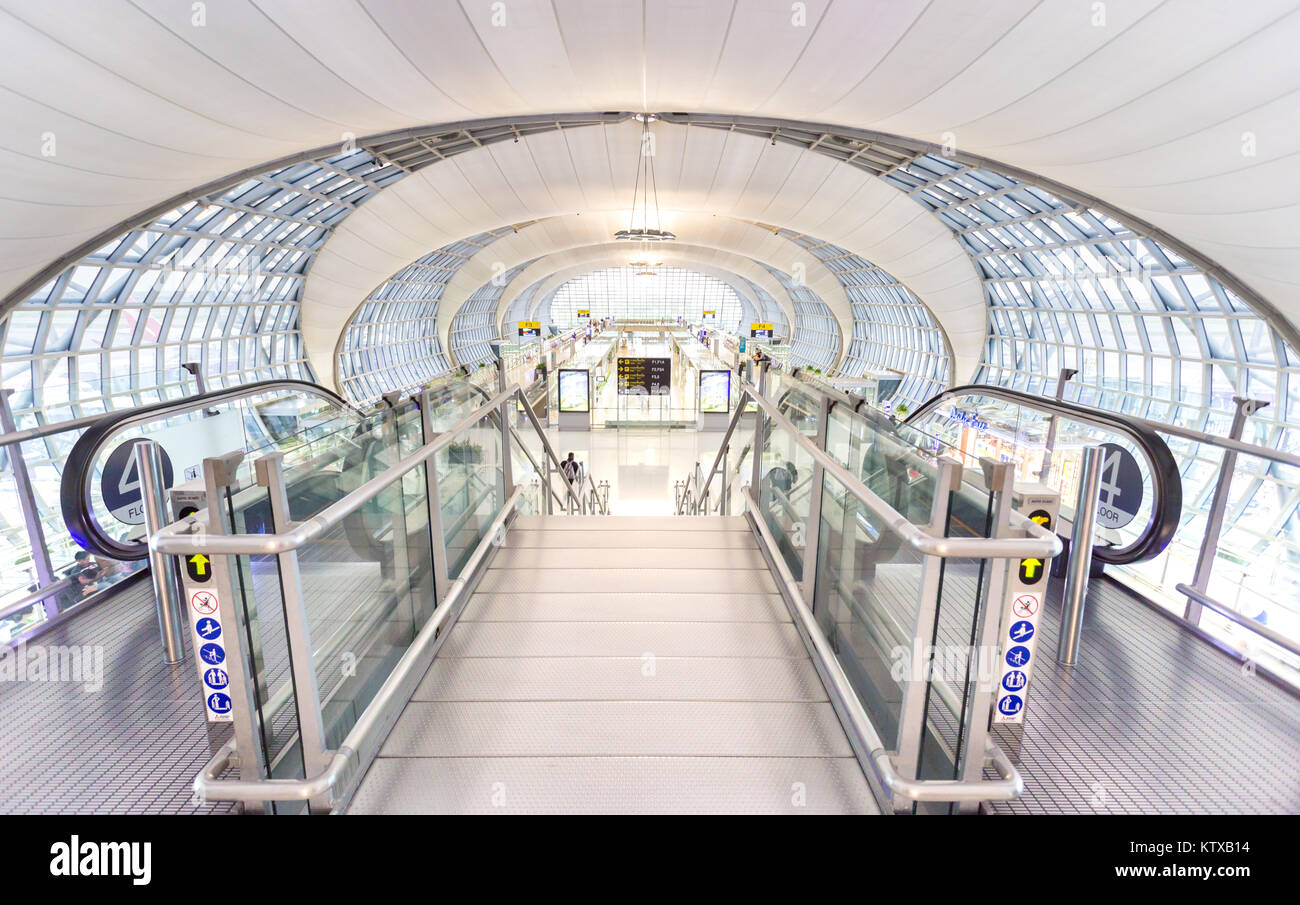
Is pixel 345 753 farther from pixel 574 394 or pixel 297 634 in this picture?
pixel 574 394

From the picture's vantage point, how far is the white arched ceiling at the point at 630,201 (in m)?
21.7

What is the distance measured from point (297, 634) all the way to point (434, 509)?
4.57 feet

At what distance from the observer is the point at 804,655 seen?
302 centimetres

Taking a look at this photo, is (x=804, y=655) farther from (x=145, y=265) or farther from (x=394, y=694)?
(x=145, y=265)

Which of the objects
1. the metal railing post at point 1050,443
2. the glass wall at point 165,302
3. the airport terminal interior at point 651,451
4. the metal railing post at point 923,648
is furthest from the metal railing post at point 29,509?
the glass wall at point 165,302

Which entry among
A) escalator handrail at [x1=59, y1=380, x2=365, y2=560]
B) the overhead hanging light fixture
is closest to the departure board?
the overhead hanging light fixture

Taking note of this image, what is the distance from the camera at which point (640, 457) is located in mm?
18156

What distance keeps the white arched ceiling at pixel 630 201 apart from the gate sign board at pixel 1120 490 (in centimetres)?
1866

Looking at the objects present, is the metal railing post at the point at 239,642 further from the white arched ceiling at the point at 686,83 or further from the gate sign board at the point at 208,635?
the white arched ceiling at the point at 686,83

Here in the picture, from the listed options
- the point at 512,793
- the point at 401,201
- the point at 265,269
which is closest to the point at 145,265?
the point at 265,269

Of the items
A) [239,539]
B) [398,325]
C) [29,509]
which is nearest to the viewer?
[239,539]

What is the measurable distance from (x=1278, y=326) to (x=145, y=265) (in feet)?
98.5
